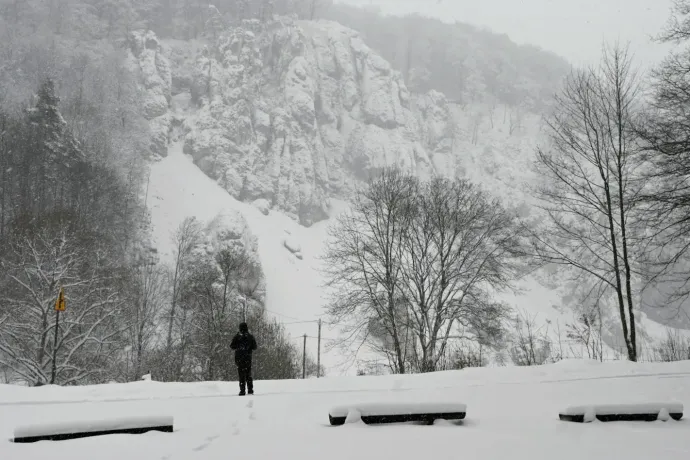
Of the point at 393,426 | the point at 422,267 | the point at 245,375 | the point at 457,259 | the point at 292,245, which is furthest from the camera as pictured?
the point at 292,245

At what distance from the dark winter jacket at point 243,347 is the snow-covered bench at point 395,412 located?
5509 millimetres

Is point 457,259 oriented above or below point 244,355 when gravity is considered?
above

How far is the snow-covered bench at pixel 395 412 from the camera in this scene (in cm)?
525

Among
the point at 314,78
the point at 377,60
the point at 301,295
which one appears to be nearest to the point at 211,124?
the point at 314,78

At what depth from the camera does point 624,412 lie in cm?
527

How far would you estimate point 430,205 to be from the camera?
20.7m

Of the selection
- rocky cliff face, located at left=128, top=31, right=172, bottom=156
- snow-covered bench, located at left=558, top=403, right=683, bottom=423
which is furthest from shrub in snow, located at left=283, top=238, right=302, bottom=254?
snow-covered bench, located at left=558, top=403, right=683, bottom=423

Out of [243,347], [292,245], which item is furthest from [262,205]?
[243,347]

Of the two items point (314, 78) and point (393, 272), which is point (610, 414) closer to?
point (393, 272)

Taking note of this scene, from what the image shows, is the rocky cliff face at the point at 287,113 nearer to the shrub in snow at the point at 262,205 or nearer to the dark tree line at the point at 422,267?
the shrub in snow at the point at 262,205

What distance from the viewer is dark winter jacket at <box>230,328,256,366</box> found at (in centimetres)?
1045

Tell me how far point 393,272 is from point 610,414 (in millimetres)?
14768

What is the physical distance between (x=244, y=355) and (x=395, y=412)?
19.9ft

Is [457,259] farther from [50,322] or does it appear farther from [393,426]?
[50,322]
